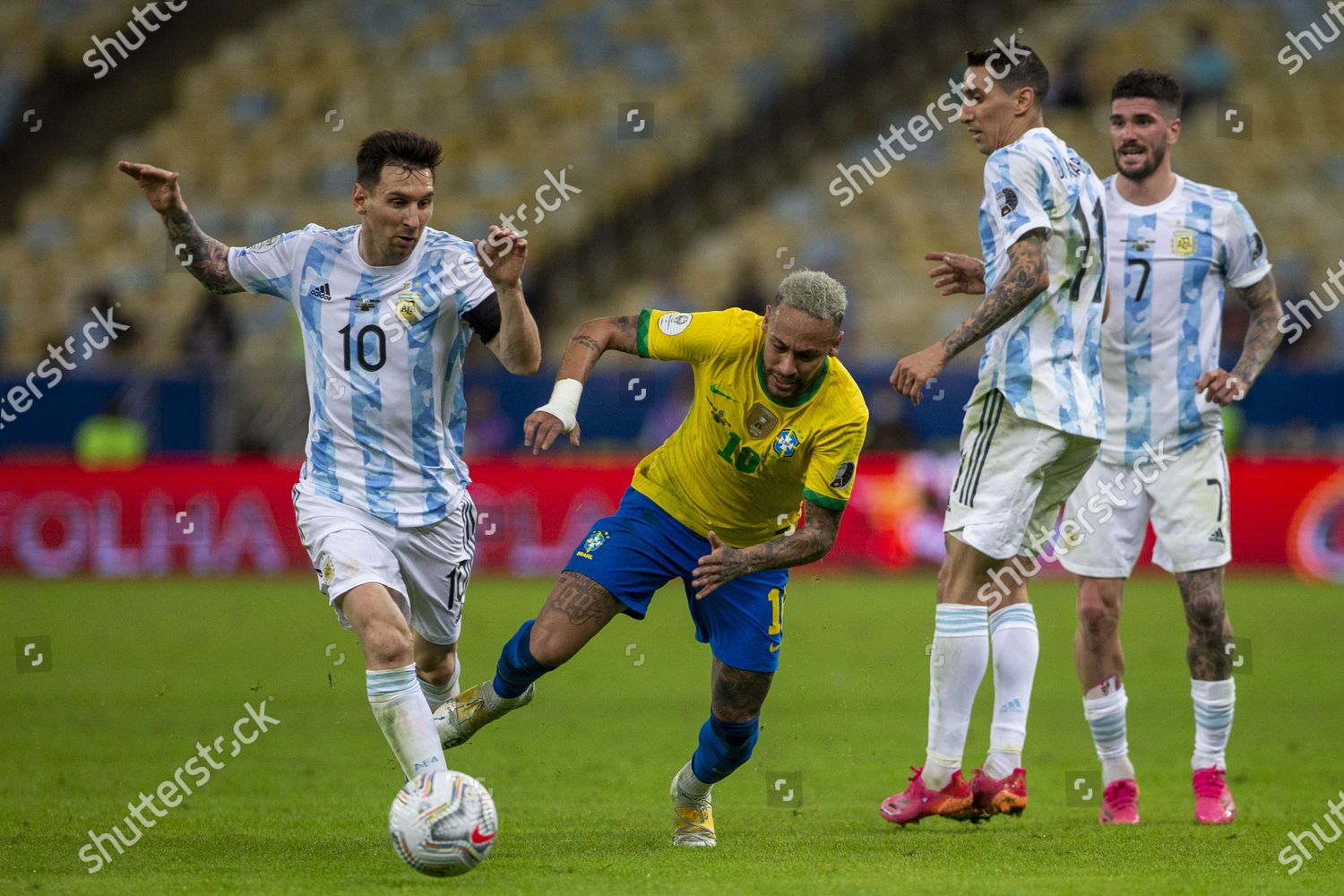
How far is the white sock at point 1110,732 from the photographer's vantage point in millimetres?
7375

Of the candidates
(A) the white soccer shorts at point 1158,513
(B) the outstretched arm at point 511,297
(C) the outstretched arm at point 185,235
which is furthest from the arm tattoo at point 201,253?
(A) the white soccer shorts at point 1158,513

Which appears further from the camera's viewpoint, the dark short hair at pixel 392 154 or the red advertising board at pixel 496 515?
the red advertising board at pixel 496 515

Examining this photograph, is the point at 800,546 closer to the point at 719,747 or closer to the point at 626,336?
the point at 719,747

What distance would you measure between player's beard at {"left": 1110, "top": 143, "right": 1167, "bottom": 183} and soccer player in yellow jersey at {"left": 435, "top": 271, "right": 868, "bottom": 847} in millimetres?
1770

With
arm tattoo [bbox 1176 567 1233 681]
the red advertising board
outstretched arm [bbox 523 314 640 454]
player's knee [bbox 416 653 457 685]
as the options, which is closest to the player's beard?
arm tattoo [bbox 1176 567 1233 681]

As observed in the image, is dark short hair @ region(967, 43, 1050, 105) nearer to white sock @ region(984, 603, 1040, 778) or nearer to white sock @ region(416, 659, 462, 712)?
white sock @ region(984, 603, 1040, 778)

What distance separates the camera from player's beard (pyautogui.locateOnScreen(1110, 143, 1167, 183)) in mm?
7516

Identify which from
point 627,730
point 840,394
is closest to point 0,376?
point 627,730

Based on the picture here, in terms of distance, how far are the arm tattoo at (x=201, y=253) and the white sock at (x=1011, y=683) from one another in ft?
11.2

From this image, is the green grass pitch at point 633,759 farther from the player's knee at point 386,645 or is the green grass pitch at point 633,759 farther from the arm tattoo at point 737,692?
the player's knee at point 386,645

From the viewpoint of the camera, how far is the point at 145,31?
27.7 meters

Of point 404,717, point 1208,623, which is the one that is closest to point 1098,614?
point 1208,623

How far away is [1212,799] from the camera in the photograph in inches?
284

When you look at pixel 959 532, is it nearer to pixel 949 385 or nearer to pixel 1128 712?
pixel 1128 712
